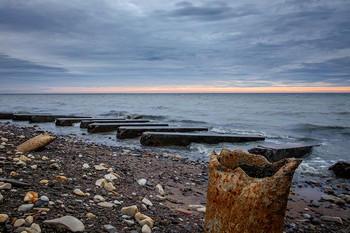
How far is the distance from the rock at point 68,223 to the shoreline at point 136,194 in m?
0.06

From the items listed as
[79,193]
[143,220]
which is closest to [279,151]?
[143,220]

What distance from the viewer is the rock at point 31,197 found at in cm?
240

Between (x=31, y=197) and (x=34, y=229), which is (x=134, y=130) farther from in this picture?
(x=34, y=229)

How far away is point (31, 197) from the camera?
8.04ft

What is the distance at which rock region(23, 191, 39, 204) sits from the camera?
240 cm

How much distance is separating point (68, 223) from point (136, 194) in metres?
1.33

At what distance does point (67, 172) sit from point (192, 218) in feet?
6.50

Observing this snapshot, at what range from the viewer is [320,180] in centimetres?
512

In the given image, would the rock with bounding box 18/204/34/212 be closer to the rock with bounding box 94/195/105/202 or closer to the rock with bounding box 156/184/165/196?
the rock with bounding box 94/195/105/202

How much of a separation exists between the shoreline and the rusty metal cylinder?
862 millimetres

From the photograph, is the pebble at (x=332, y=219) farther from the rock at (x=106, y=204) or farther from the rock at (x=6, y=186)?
the rock at (x=6, y=186)

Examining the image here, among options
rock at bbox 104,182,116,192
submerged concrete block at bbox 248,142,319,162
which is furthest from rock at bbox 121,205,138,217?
submerged concrete block at bbox 248,142,319,162

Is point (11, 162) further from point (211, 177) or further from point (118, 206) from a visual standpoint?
point (211, 177)

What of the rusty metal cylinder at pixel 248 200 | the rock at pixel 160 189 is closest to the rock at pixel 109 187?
the rock at pixel 160 189
